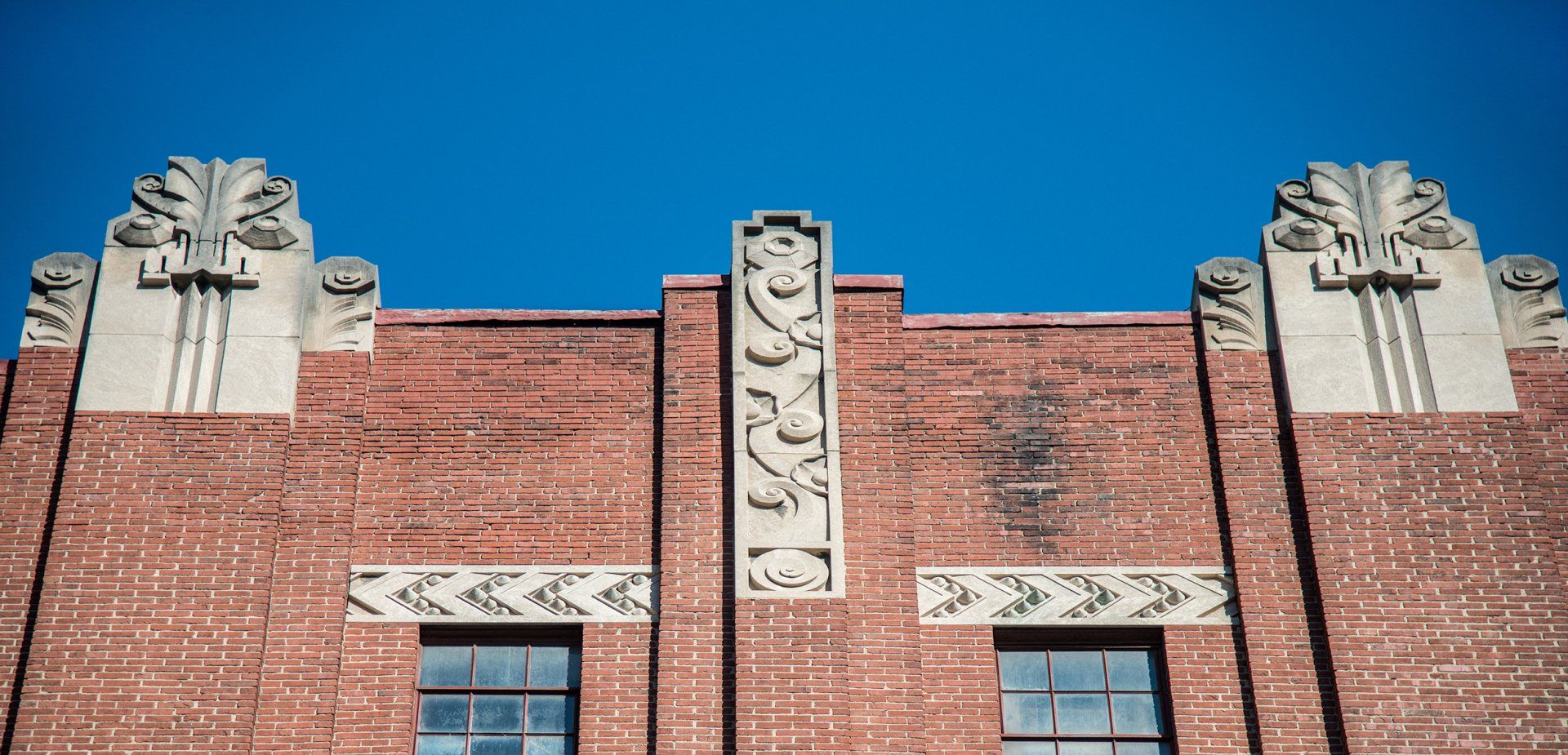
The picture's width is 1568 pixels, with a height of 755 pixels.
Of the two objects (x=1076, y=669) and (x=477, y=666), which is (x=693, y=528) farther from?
(x=1076, y=669)

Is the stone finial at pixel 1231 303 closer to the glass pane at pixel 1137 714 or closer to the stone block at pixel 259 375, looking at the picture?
the glass pane at pixel 1137 714

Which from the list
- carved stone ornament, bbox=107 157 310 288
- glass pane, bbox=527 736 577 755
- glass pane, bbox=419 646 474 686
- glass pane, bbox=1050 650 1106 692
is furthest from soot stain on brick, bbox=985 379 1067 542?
carved stone ornament, bbox=107 157 310 288

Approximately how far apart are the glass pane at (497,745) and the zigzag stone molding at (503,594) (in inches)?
38.7

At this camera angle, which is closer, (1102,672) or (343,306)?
(1102,672)

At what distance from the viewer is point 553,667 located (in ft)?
52.1

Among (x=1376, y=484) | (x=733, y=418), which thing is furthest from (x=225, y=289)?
(x=1376, y=484)

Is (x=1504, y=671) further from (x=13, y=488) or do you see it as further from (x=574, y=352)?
(x=13, y=488)

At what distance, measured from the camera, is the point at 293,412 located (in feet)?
54.5

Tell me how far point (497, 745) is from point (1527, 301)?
33.1ft

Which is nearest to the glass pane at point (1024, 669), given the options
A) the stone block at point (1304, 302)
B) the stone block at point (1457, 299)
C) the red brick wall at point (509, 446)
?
the red brick wall at point (509, 446)

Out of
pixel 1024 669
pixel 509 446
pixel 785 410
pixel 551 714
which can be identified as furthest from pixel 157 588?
pixel 1024 669

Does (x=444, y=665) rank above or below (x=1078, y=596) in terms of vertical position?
below

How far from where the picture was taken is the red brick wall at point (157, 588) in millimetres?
14820

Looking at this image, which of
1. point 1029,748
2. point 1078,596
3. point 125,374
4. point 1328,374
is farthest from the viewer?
point 1328,374
